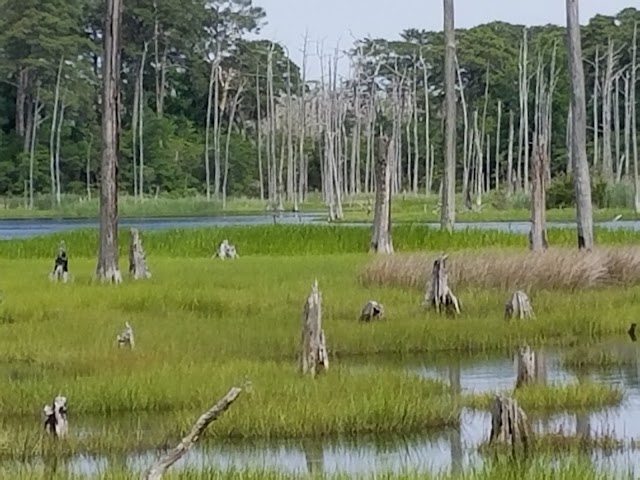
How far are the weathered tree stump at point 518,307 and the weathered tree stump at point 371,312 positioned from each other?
1410mm

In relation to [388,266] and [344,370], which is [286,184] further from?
[344,370]

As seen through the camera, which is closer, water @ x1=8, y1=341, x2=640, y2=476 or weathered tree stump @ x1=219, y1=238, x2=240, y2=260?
water @ x1=8, y1=341, x2=640, y2=476

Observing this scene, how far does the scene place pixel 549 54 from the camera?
62.8 metres

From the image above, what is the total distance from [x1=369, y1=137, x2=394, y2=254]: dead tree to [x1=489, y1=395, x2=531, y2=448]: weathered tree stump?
14740 mm

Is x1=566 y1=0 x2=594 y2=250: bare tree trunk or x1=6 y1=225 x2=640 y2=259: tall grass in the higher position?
x1=566 y1=0 x2=594 y2=250: bare tree trunk

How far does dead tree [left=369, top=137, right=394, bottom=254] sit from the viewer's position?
76.8ft

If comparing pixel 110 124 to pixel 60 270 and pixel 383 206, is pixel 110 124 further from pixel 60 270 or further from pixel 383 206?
pixel 383 206

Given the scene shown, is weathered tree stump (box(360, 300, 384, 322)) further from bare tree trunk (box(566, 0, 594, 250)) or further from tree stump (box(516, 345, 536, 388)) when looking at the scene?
bare tree trunk (box(566, 0, 594, 250))

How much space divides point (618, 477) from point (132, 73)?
54.0 m

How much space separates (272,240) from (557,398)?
16773 mm

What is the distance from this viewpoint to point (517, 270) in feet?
54.7

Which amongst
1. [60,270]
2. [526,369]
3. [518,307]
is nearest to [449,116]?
[60,270]

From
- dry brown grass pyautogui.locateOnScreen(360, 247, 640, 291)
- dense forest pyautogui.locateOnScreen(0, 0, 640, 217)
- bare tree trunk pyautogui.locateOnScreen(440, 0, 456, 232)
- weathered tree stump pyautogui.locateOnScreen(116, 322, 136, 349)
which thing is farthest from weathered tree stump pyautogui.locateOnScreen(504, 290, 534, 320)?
dense forest pyautogui.locateOnScreen(0, 0, 640, 217)

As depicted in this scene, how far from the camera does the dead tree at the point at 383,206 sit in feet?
76.8
